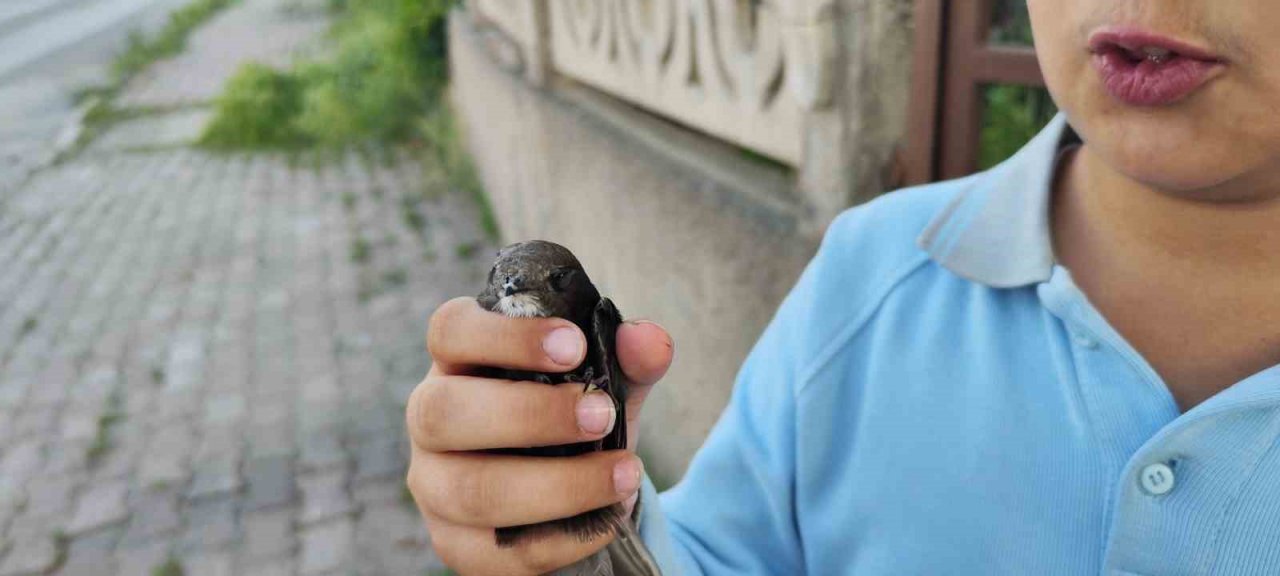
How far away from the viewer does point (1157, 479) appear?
3.77ft

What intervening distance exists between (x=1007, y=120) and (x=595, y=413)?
1934 millimetres

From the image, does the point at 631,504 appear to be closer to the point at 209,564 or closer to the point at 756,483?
the point at 756,483

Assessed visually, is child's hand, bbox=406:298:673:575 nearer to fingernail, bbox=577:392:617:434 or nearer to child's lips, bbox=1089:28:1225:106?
fingernail, bbox=577:392:617:434

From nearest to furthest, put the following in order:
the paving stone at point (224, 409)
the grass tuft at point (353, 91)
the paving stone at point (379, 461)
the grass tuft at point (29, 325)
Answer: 1. the paving stone at point (379, 461)
2. the paving stone at point (224, 409)
3. the grass tuft at point (29, 325)
4. the grass tuft at point (353, 91)

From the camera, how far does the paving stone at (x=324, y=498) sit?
4.41 m

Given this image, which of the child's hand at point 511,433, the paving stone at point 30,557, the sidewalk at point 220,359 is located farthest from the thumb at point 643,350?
the paving stone at point 30,557

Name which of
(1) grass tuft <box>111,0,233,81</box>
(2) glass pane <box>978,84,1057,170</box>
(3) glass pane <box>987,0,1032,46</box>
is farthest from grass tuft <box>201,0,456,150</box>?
(3) glass pane <box>987,0,1032,46</box>

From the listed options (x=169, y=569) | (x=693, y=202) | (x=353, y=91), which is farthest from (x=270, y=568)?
(x=353, y=91)

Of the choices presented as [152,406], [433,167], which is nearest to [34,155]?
[433,167]

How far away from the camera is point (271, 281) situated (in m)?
7.24

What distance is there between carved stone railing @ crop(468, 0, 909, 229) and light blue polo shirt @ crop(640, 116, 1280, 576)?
3.31 feet

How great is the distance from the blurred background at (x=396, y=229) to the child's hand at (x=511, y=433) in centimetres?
161

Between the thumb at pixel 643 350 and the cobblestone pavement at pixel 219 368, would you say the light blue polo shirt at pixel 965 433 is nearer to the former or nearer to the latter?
the thumb at pixel 643 350

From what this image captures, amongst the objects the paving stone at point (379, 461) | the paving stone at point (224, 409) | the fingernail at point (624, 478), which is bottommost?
the paving stone at point (224, 409)
